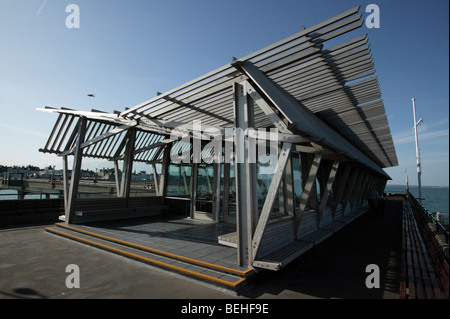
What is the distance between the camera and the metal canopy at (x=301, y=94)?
3953mm

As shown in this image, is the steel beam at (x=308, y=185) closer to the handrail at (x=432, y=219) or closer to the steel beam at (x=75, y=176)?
the handrail at (x=432, y=219)

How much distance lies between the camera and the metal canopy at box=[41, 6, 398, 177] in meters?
3.95

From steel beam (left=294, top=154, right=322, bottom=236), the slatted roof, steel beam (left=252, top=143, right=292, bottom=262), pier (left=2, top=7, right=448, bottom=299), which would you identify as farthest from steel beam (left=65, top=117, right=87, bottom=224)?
steel beam (left=294, top=154, right=322, bottom=236)

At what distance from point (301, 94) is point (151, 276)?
529 centimetres

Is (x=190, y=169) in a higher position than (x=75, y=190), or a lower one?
higher

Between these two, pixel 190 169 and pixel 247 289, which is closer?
pixel 247 289

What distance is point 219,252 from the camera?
217 inches

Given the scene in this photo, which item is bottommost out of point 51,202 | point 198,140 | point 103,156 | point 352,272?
point 352,272

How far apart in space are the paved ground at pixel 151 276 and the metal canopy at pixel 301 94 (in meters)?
2.56

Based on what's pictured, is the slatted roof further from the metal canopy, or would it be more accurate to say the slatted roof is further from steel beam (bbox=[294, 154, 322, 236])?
steel beam (bbox=[294, 154, 322, 236])

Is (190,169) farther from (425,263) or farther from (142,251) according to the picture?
(425,263)

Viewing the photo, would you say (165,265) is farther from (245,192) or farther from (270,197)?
(270,197)

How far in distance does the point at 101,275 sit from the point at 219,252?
241cm

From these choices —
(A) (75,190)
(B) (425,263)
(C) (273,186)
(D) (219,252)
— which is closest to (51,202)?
(A) (75,190)
